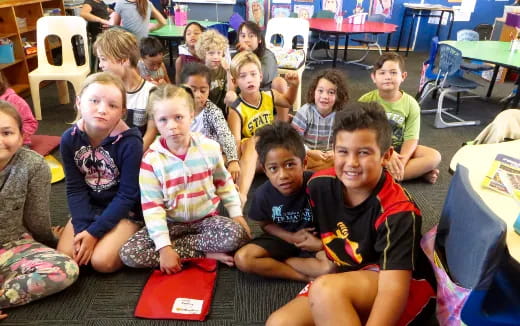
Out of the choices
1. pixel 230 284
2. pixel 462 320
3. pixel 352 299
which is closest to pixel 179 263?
pixel 230 284

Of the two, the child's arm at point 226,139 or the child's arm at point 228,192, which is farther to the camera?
the child's arm at point 226,139

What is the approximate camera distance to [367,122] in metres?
1.14

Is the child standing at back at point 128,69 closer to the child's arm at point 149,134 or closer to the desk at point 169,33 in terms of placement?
the child's arm at point 149,134

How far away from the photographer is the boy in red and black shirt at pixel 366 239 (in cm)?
105

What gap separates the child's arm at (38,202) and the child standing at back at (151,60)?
1.48 metres

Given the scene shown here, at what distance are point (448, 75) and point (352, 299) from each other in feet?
9.64

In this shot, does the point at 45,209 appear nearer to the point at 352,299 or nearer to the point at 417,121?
the point at 352,299

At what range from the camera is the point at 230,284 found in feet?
5.22

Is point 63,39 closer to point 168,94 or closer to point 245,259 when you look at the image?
point 168,94

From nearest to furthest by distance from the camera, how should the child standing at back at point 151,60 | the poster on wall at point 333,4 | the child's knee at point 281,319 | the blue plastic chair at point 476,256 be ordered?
the blue plastic chair at point 476,256 → the child's knee at point 281,319 → the child standing at back at point 151,60 → the poster on wall at point 333,4

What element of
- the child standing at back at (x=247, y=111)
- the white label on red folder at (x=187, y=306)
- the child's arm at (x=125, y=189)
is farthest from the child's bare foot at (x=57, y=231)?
the child standing at back at (x=247, y=111)

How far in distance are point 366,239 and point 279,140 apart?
496 mm

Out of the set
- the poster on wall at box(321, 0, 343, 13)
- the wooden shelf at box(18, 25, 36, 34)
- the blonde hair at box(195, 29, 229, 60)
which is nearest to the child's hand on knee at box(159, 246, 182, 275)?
the blonde hair at box(195, 29, 229, 60)

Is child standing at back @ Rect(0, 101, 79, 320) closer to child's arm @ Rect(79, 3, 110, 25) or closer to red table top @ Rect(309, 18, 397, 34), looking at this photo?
child's arm @ Rect(79, 3, 110, 25)
